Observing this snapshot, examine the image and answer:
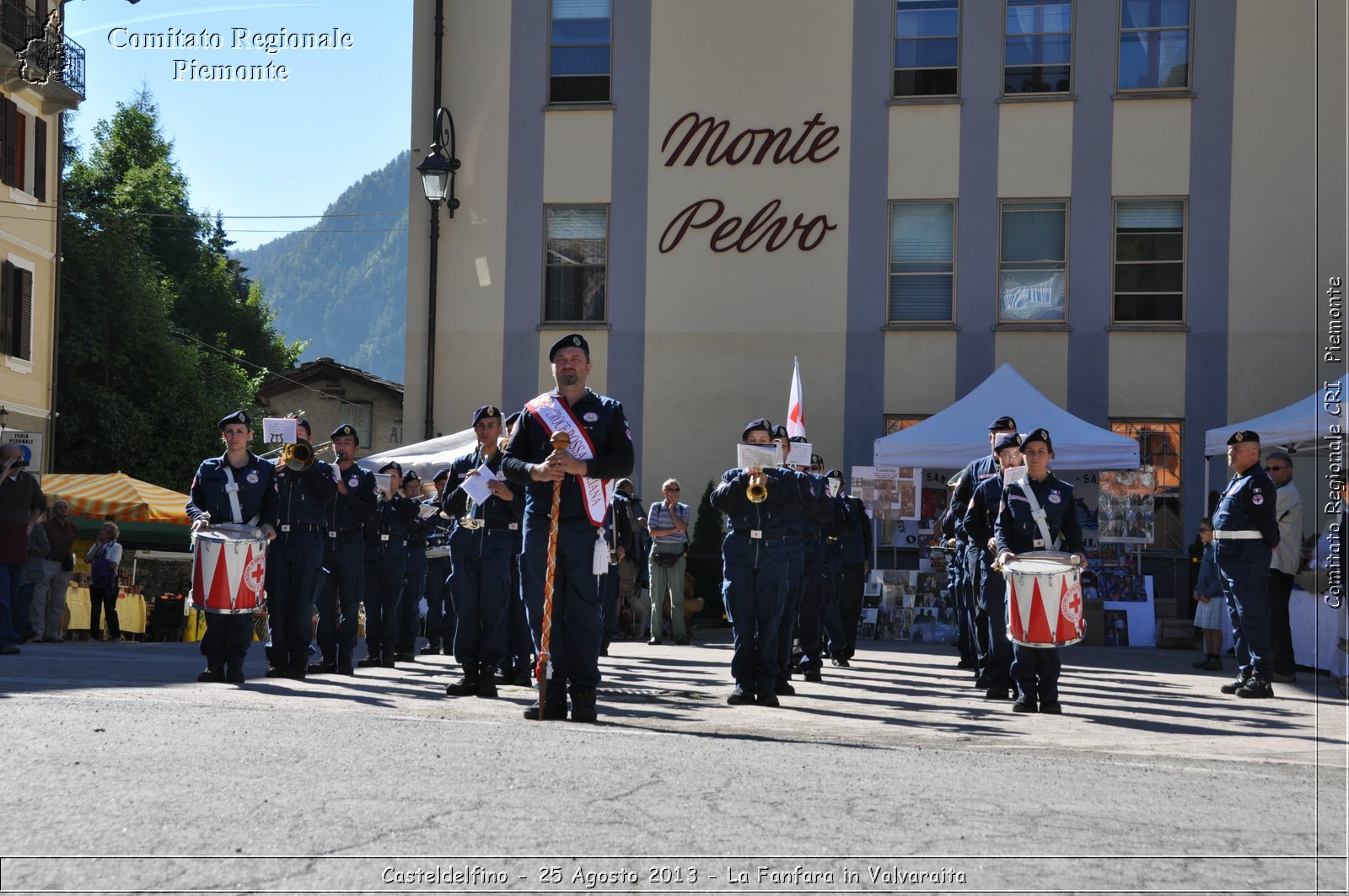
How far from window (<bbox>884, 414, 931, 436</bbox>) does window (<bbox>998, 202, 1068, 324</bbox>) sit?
2079 mm

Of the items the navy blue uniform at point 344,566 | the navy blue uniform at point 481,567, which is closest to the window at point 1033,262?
the navy blue uniform at point 344,566

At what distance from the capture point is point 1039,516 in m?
11.9

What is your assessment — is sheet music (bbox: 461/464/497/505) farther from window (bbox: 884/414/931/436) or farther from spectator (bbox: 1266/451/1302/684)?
window (bbox: 884/414/931/436)

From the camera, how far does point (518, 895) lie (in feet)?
15.6

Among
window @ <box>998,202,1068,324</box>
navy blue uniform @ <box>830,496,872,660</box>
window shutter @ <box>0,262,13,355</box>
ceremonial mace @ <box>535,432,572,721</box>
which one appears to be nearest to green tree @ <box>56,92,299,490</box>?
window shutter @ <box>0,262,13,355</box>

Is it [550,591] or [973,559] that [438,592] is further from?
[550,591]

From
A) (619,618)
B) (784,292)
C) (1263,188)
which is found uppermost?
(1263,188)

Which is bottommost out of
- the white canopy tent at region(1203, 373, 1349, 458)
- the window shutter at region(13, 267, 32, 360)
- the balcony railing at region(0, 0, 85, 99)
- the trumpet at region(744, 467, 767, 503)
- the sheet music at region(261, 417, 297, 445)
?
the trumpet at region(744, 467, 767, 503)

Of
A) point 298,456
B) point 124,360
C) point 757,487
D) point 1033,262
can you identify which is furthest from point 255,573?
point 124,360

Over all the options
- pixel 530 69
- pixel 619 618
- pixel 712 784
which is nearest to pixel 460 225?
pixel 530 69

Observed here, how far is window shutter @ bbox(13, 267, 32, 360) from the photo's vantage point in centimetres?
3572

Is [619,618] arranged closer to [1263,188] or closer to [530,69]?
[530,69]

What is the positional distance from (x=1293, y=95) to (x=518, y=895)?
24470 mm

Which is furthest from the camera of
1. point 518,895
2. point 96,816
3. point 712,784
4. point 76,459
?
point 76,459
